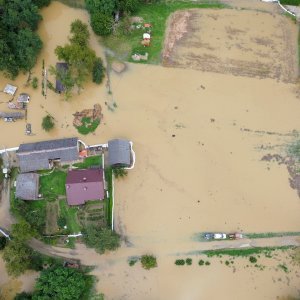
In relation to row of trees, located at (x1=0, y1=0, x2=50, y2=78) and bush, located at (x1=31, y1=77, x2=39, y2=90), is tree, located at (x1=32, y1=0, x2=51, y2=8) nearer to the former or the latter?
row of trees, located at (x1=0, y1=0, x2=50, y2=78)

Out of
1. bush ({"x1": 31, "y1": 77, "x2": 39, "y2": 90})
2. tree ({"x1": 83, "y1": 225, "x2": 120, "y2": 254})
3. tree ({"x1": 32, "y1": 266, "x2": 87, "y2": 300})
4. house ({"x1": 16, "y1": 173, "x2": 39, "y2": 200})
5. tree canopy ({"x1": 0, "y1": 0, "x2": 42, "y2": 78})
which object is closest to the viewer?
tree ({"x1": 32, "y1": 266, "x2": 87, "y2": 300})

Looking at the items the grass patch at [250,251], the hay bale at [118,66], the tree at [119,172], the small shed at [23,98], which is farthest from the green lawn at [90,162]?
the grass patch at [250,251]

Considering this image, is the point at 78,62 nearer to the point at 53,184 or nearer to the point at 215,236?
the point at 53,184

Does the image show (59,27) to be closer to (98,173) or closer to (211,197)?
(98,173)

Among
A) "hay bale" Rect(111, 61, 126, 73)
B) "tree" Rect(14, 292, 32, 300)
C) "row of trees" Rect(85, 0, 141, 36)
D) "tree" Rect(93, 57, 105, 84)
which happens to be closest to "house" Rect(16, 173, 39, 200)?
"tree" Rect(14, 292, 32, 300)

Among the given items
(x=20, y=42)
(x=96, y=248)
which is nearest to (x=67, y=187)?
(x=96, y=248)

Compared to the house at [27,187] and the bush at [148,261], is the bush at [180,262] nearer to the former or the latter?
the bush at [148,261]
